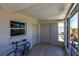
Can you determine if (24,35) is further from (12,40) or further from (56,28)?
(56,28)

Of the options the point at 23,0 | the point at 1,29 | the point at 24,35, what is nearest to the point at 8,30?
the point at 1,29

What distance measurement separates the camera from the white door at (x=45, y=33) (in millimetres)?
10672

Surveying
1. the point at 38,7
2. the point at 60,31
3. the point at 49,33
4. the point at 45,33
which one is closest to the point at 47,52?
the point at 38,7

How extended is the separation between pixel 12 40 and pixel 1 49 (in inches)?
37.8

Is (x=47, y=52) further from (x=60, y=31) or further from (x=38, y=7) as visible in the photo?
(x=60, y=31)

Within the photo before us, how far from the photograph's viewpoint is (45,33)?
10.8m

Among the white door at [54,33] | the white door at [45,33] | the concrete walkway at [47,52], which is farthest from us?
the white door at [45,33]

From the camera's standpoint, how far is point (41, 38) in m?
11.0

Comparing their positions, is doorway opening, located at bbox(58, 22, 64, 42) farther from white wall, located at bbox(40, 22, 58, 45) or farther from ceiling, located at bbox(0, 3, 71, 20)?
ceiling, located at bbox(0, 3, 71, 20)

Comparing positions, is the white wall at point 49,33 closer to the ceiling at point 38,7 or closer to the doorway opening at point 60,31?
the doorway opening at point 60,31

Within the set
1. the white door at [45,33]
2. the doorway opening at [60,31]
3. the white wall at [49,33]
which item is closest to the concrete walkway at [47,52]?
the doorway opening at [60,31]

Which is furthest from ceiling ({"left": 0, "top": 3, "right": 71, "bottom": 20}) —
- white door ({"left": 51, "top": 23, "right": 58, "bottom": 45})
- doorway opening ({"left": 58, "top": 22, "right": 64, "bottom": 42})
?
white door ({"left": 51, "top": 23, "right": 58, "bottom": 45})

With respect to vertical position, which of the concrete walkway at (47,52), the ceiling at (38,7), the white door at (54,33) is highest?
the ceiling at (38,7)

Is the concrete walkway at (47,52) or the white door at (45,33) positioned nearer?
the concrete walkway at (47,52)
